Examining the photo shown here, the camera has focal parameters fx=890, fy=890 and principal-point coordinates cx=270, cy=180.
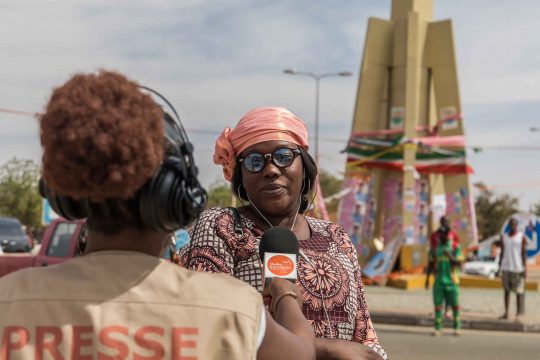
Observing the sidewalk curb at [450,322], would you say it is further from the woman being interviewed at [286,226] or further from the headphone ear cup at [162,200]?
the headphone ear cup at [162,200]

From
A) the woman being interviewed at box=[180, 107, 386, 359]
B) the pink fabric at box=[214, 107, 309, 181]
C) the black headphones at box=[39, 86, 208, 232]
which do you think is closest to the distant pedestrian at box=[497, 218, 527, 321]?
the woman being interviewed at box=[180, 107, 386, 359]

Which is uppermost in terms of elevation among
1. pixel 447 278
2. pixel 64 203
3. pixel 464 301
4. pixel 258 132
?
pixel 258 132

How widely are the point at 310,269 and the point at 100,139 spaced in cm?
123

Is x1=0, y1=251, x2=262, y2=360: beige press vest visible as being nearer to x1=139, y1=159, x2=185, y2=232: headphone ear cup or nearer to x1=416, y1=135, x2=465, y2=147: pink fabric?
x1=139, y1=159, x2=185, y2=232: headphone ear cup

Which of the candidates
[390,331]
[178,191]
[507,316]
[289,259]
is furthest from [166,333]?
[507,316]

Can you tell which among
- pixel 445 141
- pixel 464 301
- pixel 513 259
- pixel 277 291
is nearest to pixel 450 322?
pixel 513 259

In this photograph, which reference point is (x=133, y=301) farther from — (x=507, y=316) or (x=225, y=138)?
(x=507, y=316)

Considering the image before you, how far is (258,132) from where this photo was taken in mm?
2963

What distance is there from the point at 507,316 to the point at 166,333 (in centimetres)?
1386

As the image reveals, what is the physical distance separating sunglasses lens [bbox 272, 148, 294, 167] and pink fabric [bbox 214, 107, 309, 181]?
0.04 meters

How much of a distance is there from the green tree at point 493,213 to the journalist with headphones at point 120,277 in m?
60.4

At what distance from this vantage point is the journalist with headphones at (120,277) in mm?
1750

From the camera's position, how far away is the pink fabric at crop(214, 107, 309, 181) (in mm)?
Result: 2957

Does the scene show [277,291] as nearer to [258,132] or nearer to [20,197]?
[258,132]
